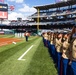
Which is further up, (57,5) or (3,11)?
(57,5)

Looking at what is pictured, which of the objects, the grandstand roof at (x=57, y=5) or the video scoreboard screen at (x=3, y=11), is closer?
the grandstand roof at (x=57, y=5)

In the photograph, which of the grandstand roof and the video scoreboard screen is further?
the video scoreboard screen

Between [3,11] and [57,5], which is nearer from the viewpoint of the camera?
[57,5]

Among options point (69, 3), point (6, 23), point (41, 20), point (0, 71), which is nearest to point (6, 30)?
point (6, 23)

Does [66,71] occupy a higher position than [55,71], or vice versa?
[66,71]

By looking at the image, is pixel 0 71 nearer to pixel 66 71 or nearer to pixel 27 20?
pixel 66 71

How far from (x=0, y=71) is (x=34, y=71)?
1.53 m

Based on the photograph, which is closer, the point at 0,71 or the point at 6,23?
the point at 0,71

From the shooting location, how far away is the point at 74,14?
3054 inches

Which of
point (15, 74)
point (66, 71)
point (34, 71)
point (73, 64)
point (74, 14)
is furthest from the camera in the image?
point (74, 14)

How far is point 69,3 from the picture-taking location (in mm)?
77750

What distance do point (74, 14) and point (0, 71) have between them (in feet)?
228

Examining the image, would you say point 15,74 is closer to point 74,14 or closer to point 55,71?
point 55,71

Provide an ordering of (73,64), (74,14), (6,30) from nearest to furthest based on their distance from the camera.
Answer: (73,64) → (74,14) → (6,30)
